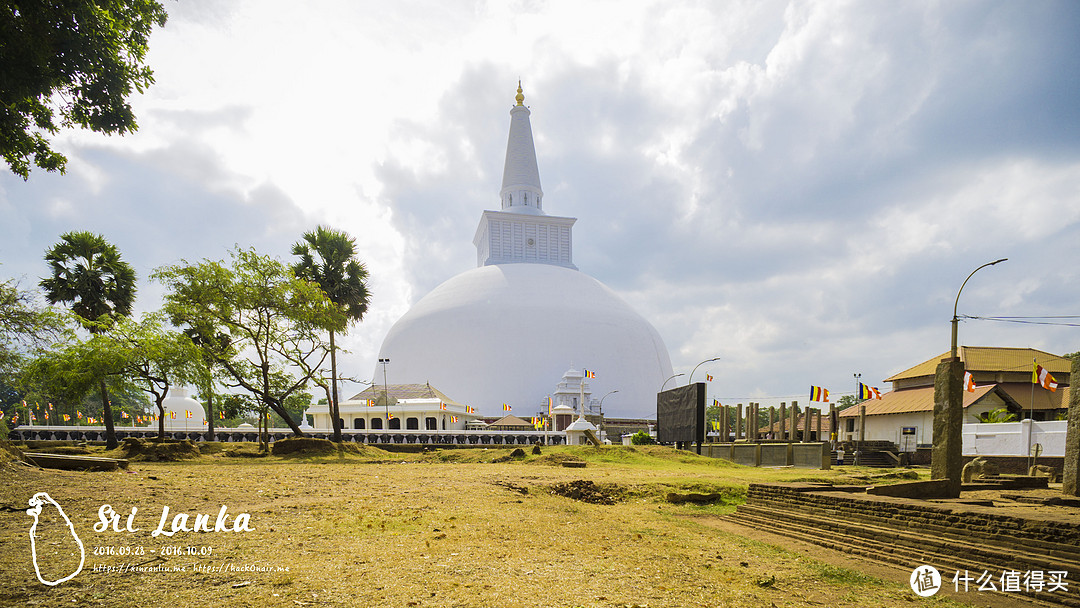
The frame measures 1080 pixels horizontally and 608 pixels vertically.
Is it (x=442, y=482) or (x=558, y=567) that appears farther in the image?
(x=442, y=482)

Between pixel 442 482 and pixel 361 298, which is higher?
pixel 361 298

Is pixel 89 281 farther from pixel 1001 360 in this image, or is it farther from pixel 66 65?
pixel 1001 360

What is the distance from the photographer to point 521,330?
59.0 metres

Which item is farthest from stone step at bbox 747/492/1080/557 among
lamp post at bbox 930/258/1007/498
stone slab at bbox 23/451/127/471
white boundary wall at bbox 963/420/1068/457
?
white boundary wall at bbox 963/420/1068/457

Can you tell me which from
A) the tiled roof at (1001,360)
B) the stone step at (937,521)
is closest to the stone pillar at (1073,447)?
the stone step at (937,521)

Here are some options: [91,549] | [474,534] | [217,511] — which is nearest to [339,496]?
[217,511]

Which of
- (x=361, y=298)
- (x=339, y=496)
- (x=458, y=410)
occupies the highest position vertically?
(x=361, y=298)

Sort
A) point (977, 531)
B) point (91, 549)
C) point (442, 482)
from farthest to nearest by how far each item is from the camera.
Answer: point (442, 482), point (977, 531), point (91, 549)

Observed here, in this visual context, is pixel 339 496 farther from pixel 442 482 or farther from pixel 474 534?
pixel 474 534

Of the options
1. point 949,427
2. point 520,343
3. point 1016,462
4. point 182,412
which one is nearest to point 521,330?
point 520,343

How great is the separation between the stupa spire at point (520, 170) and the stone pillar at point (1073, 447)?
58278 millimetres

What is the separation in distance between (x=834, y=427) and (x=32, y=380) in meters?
39.2

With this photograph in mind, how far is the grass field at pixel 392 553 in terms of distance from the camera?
618 cm

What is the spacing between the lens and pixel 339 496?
41.7ft
